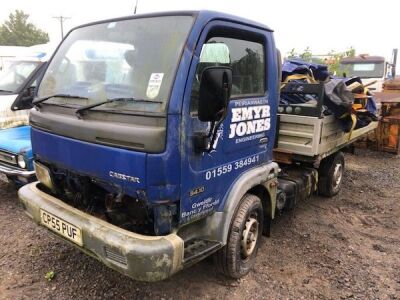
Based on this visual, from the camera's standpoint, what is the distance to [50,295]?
3018 mm

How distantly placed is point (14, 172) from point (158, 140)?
2.92 meters

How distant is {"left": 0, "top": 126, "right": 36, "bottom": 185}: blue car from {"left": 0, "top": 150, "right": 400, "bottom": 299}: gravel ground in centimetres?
50

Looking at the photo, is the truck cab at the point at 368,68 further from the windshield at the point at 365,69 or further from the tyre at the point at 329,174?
the tyre at the point at 329,174

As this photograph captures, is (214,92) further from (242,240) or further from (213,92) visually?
(242,240)

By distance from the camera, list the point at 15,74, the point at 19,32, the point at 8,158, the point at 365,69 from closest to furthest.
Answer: the point at 8,158 < the point at 15,74 < the point at 365,69 < the point at 19,32

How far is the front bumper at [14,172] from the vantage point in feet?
14.1

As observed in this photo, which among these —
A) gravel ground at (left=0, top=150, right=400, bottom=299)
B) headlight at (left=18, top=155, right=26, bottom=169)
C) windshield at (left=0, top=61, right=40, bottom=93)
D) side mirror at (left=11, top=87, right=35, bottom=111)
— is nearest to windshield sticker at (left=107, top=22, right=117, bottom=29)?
gravel ground at (left=0, top=150, right=400, bottom=299)

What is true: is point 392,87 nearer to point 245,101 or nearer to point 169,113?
point 245,101

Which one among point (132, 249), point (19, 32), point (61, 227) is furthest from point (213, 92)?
point (19, 32)

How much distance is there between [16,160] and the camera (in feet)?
14.5

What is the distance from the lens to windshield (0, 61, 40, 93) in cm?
566

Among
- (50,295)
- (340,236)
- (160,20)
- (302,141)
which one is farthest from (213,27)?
(340,236)

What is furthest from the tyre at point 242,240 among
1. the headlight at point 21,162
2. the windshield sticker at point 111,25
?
the headlight at point 21,162

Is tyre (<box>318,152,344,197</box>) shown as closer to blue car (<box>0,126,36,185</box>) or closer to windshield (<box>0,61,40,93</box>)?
blue car (<box>0,126,36,185</box>)
